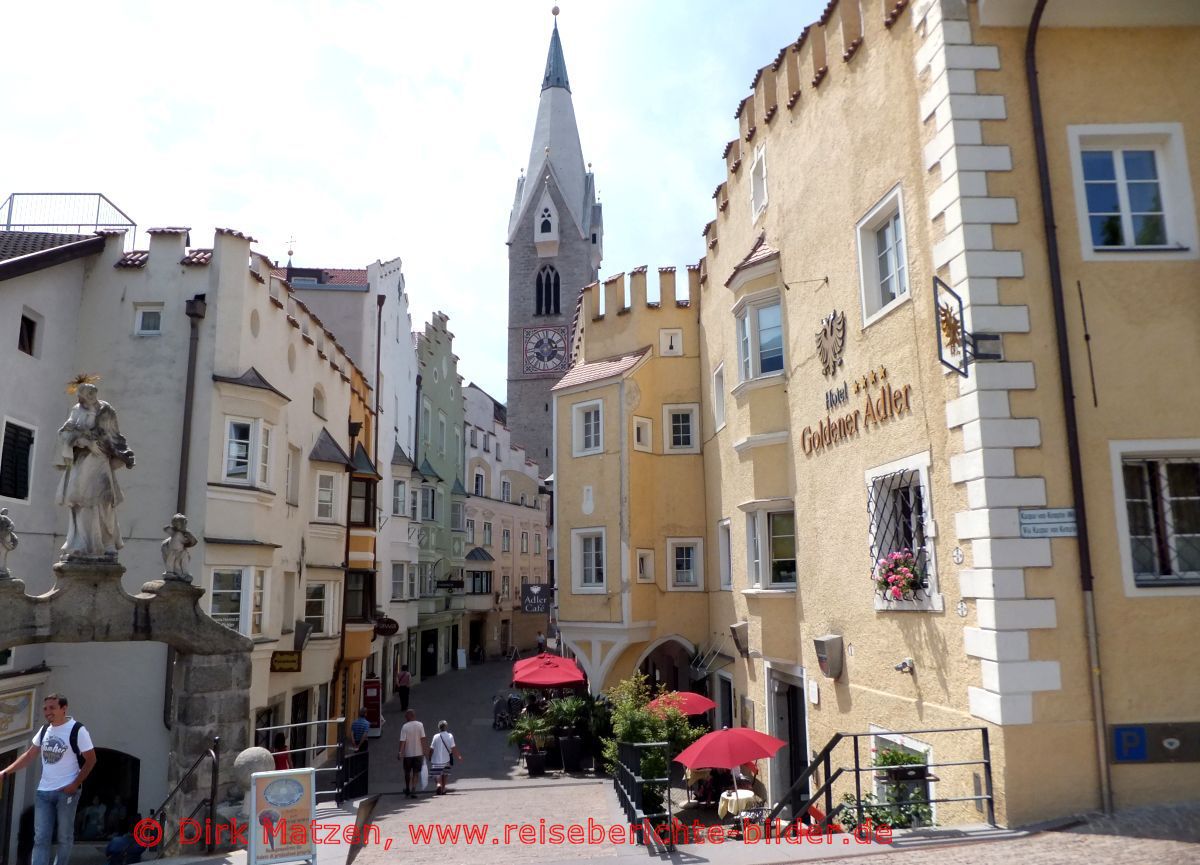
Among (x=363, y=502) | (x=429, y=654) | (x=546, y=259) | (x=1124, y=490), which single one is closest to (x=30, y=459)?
(x=363, y=502)

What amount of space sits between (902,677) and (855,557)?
2014 millimetres

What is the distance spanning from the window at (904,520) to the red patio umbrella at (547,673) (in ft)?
36.2

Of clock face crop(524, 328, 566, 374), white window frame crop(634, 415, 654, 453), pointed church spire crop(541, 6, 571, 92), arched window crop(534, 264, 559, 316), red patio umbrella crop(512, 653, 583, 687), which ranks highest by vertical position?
pointed church spire crop(541, 6, 571, 92)

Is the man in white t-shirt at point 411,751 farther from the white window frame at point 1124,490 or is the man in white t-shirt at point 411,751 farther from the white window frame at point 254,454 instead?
the white window frame at point 1124,490

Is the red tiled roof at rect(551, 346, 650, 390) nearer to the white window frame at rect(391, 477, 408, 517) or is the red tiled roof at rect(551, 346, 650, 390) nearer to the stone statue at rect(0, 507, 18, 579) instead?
the white window frame at rect(391, 477, 408, 517)

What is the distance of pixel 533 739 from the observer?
20.6m

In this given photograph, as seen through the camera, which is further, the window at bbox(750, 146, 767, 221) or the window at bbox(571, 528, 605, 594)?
the window at bbox(571, 528, 605, 594)

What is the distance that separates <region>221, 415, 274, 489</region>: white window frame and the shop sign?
3.72 metres

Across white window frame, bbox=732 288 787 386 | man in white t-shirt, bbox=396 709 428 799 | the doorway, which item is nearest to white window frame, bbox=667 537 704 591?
white window frame, bbox=732 288 787 386

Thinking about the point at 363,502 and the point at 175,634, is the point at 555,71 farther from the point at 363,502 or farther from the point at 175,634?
the point at 175,634

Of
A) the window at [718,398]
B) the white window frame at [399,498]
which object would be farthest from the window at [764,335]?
the white window frame at [399,498]

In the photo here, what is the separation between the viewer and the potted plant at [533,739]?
20359 mm

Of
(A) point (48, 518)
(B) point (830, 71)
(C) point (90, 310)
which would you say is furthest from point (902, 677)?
(C) point (90, 310)

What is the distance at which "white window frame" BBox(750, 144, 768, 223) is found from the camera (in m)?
17.2
